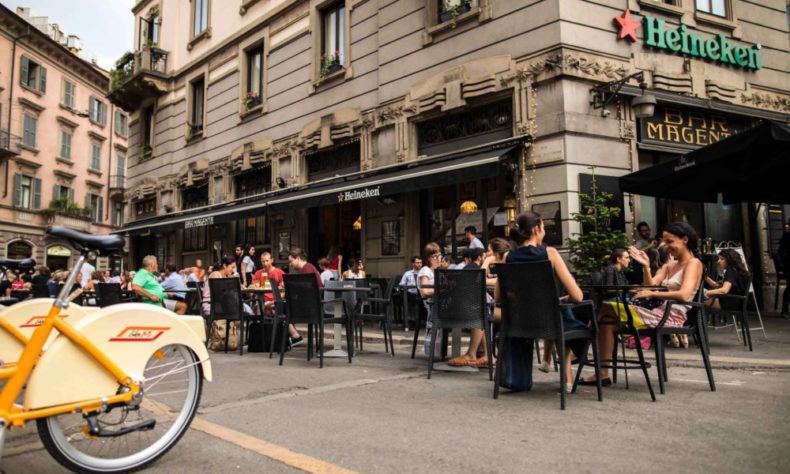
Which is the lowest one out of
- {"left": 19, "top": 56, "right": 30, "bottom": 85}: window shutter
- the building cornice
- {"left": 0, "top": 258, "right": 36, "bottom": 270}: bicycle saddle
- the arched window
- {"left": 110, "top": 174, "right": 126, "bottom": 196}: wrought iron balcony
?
{"left": 0, "top": 258, "right": 36, "bottom": 270}: bicycle saddle

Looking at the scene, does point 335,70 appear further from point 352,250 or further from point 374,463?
point 374,463

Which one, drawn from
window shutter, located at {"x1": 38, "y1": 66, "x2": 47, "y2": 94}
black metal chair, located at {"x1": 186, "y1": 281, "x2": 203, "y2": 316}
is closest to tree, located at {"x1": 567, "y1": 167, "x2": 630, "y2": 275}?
black metal chair, located at {"x1": 186, "y1": 281, "x2": 203, "y2": 316}

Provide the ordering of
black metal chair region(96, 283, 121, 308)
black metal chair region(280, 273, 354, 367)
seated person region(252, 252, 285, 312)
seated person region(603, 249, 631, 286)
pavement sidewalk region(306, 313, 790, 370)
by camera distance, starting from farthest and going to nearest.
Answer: black metal chair region(96, 283, 121, 308)
seated person region(252, 252, 285, 312)
seated person region(603, 249, 631, 286)
black metal chair region(280, 273, 354, 367)
pavement sidewalk region(306, 313, 790, 370)

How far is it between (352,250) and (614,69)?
7.24 metres

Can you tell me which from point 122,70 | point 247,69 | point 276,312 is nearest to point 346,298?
point 276,312

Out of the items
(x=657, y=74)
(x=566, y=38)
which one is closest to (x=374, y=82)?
(x=566, y=38)

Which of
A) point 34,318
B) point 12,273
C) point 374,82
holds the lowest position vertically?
point 34,318

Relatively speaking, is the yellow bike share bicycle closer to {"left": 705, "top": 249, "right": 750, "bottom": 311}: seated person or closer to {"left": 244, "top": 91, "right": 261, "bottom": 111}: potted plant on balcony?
{"left": 705, "top": 249, "right": 750, "bottom": 311}: seated person

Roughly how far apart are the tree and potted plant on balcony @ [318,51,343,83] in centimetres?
746

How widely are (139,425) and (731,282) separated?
278 inches

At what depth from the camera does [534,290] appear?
439 centimetres

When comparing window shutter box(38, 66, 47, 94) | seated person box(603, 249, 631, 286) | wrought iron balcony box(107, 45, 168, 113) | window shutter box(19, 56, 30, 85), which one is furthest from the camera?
window shutter box(38, 66, 47, 94)

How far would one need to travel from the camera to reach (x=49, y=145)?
3638 cm

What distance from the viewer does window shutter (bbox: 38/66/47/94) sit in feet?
116
